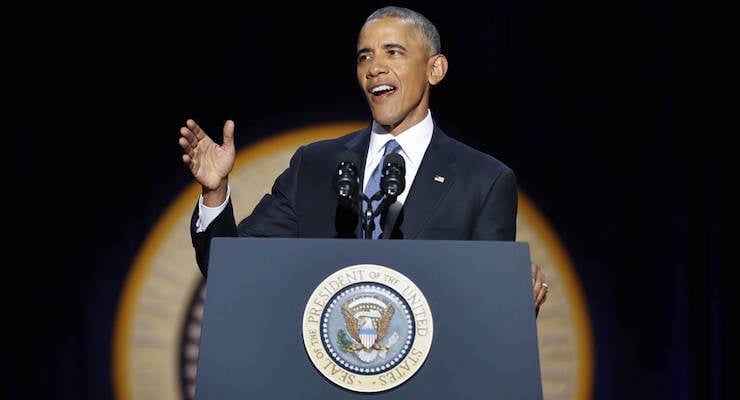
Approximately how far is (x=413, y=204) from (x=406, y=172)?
15cm

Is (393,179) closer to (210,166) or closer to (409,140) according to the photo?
(210,166)

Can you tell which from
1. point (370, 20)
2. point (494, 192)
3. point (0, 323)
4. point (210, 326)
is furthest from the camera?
point (0, 323)

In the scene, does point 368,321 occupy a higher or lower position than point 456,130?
lower

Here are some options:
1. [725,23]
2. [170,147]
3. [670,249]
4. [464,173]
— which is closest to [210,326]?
[464,173]

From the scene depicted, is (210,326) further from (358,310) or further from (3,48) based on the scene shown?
(3,48)

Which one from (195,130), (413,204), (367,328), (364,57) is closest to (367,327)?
(367,328)

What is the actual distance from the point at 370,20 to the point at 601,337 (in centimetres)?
206

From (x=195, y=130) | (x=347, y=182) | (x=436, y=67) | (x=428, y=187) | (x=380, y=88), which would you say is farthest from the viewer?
(x=436, y=67)

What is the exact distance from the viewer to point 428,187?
81.6 inches

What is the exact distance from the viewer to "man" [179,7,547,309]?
194 cm

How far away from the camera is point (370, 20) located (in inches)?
90.0

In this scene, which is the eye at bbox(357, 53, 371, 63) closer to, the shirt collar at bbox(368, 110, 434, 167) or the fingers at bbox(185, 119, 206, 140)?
the shirt collar at bbox(368, 110, 434, 167)

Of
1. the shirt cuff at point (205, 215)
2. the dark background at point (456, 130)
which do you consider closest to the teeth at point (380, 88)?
the shirt cuff at point (205, 215)

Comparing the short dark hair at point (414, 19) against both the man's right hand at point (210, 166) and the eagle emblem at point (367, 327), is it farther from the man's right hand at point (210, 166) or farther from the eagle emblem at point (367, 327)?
the eagle emblem at point (367, 327)
